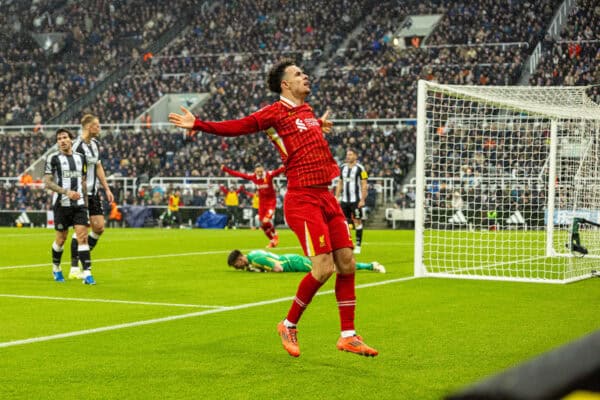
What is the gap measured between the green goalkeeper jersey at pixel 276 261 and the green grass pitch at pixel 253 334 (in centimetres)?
32

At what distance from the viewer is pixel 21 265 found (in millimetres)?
14805

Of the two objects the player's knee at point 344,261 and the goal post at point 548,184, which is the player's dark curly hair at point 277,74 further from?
the goal post at point 548,184

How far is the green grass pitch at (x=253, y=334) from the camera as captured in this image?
507cm

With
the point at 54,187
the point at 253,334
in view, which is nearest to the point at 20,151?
the point at 54,187

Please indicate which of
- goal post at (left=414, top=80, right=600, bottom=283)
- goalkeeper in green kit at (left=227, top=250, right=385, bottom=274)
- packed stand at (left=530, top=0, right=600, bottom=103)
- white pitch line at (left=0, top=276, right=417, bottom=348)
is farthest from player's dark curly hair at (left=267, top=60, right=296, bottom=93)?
packed stand at (left=530, top=0, right=600, bottom=103)

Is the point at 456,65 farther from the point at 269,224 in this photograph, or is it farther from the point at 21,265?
the point at 21,265

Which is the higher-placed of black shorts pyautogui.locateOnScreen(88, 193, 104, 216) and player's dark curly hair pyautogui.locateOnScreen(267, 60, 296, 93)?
player's dark curly hair pyautogui.locateOnScreen(267, 60, 296, 93)

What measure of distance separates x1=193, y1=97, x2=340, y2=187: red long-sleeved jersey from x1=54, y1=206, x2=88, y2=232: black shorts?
599 centimetres

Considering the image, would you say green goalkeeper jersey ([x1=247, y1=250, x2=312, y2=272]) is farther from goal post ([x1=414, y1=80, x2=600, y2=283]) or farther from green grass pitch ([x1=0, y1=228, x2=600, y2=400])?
goal post ([x1=414, y1=80, x2=600, y2=283])

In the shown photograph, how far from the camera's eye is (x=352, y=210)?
59.1 feet

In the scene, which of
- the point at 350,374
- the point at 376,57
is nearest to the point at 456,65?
the point at 376,57

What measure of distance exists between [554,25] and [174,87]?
802 inches

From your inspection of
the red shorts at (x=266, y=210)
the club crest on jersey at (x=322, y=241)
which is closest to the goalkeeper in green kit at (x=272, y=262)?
the red shorts at (x=266, y=210)

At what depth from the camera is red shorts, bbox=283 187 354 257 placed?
5934 millimetres
